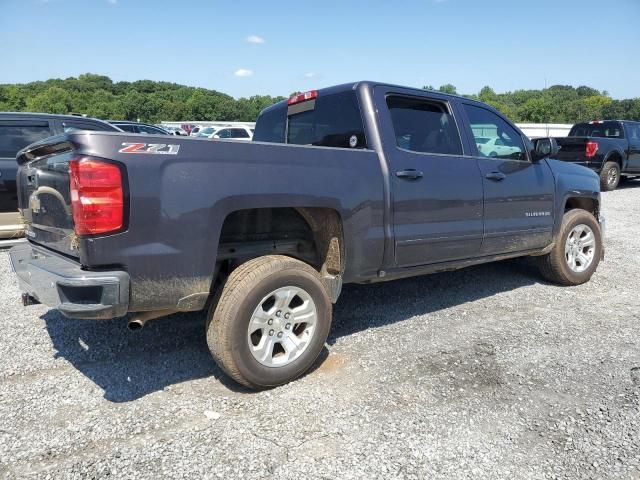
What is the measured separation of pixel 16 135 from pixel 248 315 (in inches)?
211

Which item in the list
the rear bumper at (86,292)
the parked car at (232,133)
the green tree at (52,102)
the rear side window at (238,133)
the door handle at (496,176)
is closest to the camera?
the rear bumper at (86,292)

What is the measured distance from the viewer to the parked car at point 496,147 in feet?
14.5

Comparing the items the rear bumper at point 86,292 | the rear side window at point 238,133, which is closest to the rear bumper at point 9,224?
the rear bumper at point 86,292

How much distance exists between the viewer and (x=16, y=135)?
6.48m

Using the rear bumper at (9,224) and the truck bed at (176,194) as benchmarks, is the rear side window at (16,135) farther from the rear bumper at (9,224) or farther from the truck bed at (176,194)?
the truck bed at (176,194)

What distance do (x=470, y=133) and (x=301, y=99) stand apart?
1.50m

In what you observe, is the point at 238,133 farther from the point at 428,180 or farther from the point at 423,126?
the point at 428,180

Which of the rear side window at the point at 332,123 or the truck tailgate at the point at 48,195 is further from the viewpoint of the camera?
the rear side window at the point at 332,123

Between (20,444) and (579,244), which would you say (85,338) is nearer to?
(20,444)

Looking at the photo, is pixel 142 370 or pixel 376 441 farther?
pixel 142 370

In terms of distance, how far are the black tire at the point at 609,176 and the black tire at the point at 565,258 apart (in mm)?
9021

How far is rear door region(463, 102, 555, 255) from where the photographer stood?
14.2 ft

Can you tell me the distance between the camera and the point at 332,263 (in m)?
3.46

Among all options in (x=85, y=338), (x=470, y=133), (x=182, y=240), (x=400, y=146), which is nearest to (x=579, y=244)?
(x=470, y=133)
